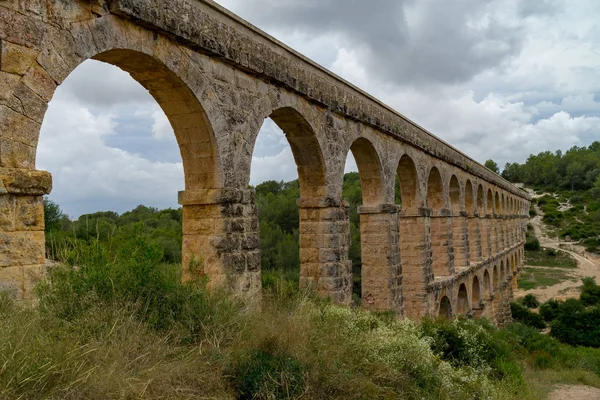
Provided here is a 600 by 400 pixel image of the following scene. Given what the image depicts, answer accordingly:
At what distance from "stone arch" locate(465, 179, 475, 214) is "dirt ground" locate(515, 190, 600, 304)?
14334 millimetres

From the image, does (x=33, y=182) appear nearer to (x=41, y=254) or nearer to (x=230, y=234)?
(x=41, y=254)

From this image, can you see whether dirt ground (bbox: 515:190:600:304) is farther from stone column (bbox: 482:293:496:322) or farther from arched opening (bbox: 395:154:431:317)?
arched opening (bbox: 395:154:431:317)

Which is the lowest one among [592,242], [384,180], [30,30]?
[592,242]

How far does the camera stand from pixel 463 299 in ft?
53.4

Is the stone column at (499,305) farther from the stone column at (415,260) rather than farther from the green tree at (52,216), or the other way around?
the green tree at (52,216)

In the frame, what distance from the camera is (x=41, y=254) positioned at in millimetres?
3785

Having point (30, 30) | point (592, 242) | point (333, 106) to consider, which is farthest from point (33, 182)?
point (592, 242)

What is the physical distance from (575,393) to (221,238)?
6.39m

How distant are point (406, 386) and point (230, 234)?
237cm

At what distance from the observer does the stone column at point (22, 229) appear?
3527 millimetres

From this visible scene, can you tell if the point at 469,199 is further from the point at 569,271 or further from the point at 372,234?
the point at 569,271

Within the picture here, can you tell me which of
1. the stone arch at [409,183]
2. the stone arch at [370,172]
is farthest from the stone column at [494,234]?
the stone arch at [370,172]

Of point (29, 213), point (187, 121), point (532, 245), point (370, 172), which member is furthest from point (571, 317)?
point (29, 213)

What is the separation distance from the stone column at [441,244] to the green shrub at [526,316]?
13.8 meters
